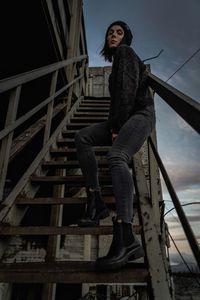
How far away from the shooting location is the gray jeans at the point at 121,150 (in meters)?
1.59

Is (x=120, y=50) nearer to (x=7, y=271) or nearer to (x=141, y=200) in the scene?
(x=141, y=200)

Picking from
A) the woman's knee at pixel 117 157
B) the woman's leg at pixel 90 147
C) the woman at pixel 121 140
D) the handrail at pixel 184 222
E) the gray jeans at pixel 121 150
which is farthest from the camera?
the woman's leg at pixel 90 147

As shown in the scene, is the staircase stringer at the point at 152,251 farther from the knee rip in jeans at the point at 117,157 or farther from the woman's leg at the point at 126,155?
the knee rip in jeans at the point at 117,157

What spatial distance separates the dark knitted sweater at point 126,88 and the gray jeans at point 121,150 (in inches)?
2.6

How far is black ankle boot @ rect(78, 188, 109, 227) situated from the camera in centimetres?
183

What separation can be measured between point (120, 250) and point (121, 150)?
621 mm

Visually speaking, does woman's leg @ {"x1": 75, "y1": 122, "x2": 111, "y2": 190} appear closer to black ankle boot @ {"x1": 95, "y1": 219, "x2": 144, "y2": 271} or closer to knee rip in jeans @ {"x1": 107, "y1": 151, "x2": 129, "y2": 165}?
knee rip in jeans @ {"x1": 107, "y1": 151, "x2": 129, "y2": 165}

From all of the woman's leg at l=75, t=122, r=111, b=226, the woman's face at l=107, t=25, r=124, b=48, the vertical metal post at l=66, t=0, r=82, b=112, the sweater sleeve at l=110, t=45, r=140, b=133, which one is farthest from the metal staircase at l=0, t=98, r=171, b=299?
the vertical metal post at l=66, t=0, r=82, b=112

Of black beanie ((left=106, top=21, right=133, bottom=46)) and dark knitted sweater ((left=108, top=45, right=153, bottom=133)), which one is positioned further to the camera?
black beanie ((left=106, top=21, right=133, bottom=46))

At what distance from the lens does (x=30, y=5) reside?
3.56 meters

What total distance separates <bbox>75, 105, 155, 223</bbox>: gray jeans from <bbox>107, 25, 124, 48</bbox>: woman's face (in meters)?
0.67

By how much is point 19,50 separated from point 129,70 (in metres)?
3.02

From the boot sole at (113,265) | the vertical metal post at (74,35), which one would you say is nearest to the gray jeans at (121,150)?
the boot sole at (113,265)

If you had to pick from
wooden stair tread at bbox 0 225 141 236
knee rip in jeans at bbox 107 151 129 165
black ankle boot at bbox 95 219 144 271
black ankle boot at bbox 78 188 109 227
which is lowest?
black ankle boot at bbox 95 219 144 271
